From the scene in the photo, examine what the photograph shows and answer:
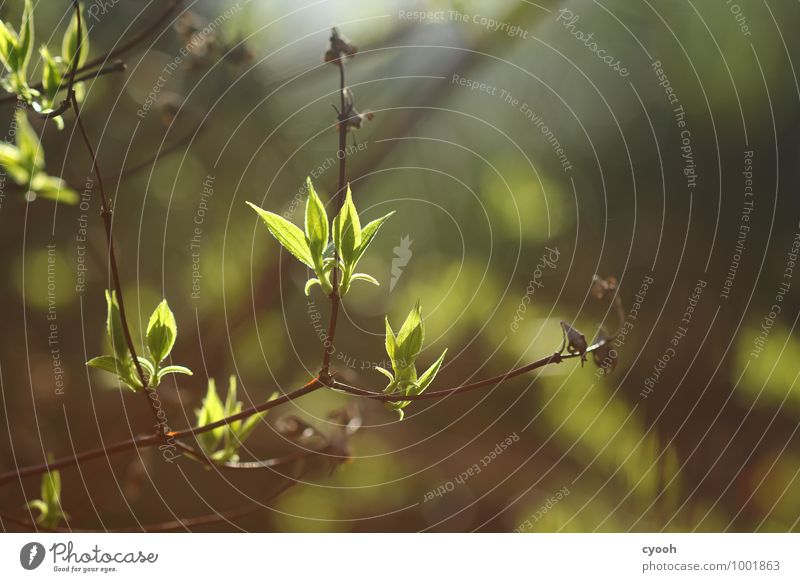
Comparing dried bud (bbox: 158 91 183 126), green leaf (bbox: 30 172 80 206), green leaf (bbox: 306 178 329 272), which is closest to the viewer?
green leaf (bbox: 306 178 329 272)

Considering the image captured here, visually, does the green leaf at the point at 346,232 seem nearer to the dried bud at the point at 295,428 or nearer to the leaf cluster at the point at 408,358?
the leaf cluster at the point at 408,358

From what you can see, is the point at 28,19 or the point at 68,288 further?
the point at 68,288

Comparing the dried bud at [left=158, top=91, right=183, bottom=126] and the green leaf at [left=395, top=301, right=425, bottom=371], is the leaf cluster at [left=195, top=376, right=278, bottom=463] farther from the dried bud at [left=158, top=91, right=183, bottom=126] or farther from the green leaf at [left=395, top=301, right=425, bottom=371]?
the dried bud at [left=158, top=91, right=183, bottom=126]
